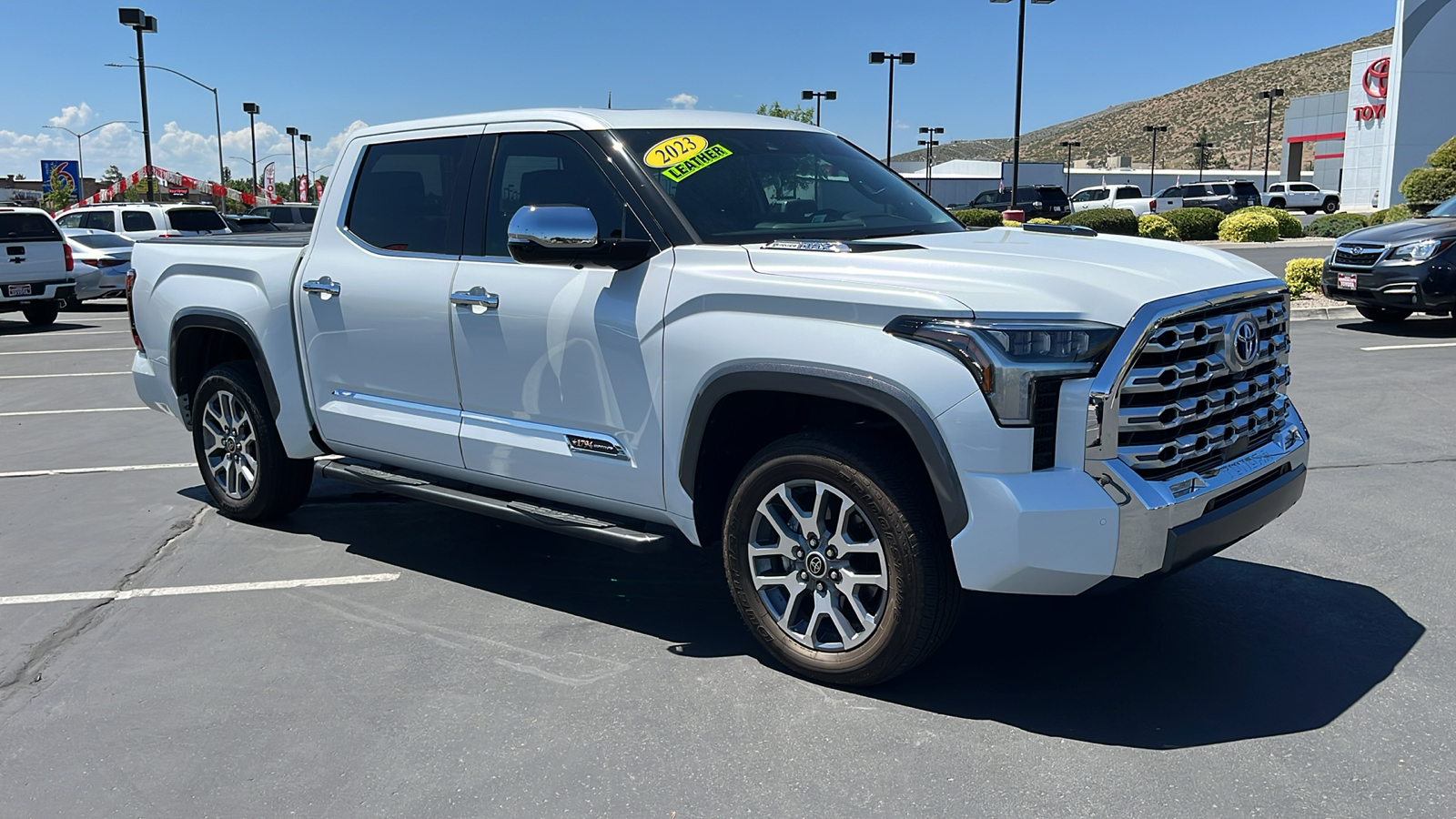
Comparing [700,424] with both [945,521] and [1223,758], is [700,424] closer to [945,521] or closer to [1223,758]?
[945,521]

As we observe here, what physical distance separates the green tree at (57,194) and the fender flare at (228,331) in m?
74.3

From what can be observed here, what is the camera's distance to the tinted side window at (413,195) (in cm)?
508

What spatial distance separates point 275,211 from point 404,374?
2422 centimetres

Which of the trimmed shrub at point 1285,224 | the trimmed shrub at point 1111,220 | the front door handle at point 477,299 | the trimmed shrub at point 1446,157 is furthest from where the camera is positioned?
the trimmed shrub at point 1446,157

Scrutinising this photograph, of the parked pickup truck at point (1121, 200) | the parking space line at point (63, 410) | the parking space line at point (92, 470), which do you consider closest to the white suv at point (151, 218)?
the parking space line at point (63, 410)

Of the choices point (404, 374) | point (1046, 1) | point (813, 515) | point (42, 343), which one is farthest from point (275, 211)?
point (813, 515)

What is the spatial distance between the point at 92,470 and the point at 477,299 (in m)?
4.53

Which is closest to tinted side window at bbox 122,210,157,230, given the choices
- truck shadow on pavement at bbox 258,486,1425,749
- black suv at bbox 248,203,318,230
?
black suv at bbox 248,203,318,230

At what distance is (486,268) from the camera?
4.80 meters

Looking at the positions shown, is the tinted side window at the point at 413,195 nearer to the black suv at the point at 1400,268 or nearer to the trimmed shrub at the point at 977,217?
the black suv at the point at 1400,268

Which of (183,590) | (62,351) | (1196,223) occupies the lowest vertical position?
(62,351)

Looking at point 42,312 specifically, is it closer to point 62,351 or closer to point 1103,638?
point 62,351

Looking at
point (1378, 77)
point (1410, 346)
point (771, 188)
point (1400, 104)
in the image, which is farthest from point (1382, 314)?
point (1378, 77)

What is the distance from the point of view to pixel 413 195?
17.4 feet
